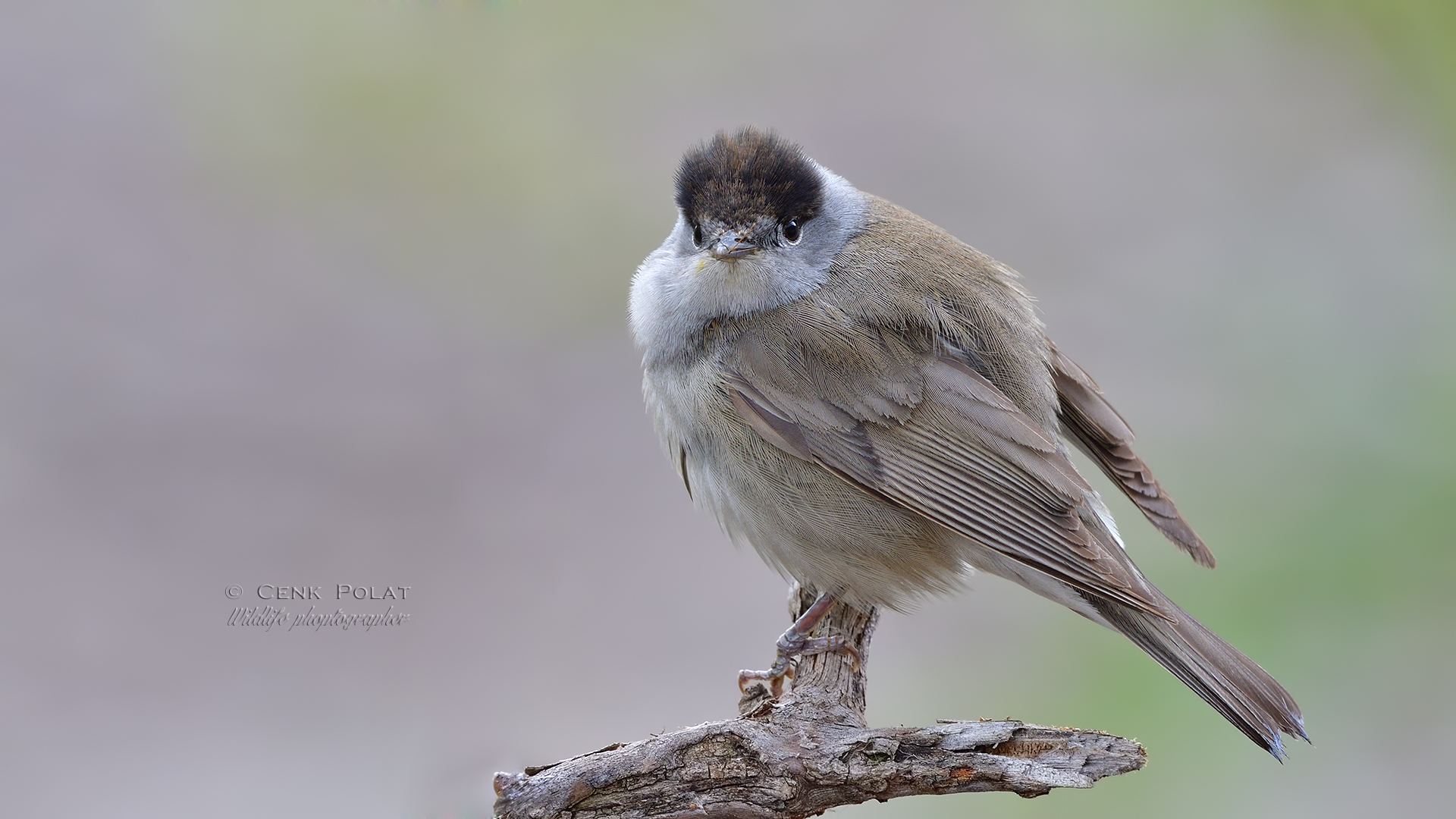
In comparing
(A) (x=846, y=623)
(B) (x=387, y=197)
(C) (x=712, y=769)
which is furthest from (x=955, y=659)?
(B) (x=387, y=197)

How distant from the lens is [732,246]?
3.13m

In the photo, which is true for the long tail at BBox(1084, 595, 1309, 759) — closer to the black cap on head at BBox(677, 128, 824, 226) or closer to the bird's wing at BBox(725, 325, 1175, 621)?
the bird's wing at BBox(725, 325, 1175, 621)

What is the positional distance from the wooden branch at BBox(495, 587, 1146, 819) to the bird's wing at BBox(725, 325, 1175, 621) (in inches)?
25.1

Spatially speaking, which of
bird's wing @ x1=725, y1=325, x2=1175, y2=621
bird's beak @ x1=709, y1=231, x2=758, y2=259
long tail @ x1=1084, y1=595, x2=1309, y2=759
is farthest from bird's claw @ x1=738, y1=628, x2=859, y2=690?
bird's beak @ x1=709, y1=231, x2=758, y2=259

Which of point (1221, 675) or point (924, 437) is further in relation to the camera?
point (924, 437)

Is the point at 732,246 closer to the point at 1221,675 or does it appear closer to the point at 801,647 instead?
the point at 801,647

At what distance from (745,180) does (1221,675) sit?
179 centimetres

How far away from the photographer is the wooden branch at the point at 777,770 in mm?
2361

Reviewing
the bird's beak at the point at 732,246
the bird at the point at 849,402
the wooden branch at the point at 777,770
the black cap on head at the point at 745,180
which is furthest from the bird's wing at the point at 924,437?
the wooden branch at the point at 777,770

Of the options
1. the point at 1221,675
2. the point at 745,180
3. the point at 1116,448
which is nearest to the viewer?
the point at 1221,675

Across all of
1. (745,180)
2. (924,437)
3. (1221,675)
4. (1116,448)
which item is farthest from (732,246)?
(1221,675)

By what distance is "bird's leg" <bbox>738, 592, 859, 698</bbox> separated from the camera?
10.5 ft

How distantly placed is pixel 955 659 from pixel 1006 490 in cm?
199

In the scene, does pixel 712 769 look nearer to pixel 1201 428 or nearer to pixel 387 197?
pixel 1201 428
